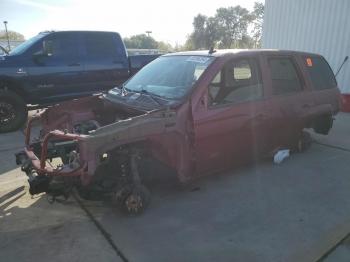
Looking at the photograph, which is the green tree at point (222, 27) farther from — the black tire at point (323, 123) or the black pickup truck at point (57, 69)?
the black tire at point (323, 123)

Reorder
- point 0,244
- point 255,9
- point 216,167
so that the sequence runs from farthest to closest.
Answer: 1. point 255,9
2. point 216,167
3. point 0,244

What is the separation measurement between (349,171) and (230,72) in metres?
2.26

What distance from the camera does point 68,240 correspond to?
11.0 feet

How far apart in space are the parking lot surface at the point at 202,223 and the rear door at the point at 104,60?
4.17m

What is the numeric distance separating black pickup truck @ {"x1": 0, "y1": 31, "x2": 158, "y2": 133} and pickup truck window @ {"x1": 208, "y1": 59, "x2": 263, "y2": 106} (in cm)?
480

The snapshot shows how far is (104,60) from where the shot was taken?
8.88 metres

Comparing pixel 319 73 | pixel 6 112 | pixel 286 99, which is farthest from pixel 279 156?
pixel 6 112

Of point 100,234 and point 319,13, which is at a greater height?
point 319,13

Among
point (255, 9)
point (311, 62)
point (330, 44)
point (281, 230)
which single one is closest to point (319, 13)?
point (330, 44)

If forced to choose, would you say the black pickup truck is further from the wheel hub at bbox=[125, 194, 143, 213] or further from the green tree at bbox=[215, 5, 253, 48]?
the green tree at bbox=[215, 5, 253, 48]

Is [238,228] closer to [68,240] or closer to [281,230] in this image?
[281,230]

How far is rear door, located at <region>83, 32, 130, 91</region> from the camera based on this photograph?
28.4ft

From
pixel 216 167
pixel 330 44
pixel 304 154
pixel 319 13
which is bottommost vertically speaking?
pixel 304 154

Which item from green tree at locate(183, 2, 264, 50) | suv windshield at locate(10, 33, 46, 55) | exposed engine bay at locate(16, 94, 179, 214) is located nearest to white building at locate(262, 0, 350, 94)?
suv windshield at locate(10, 33, 46, 55)
